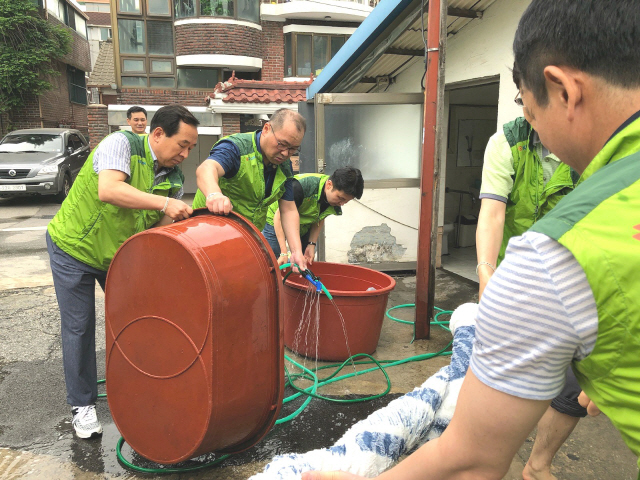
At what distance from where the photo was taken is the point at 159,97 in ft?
51.3

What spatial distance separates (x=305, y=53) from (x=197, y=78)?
13.1ft

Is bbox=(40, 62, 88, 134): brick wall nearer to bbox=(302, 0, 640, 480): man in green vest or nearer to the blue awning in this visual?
the blue awning

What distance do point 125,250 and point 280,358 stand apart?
911 mm

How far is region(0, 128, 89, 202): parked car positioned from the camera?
455 inches

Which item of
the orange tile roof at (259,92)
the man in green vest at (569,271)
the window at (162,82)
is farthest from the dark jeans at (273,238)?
the window at (162,82)

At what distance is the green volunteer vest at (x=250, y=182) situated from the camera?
3162mm

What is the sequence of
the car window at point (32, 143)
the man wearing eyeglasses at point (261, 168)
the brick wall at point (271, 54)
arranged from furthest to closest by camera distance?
the brick wall at point (271, 54), the car window at point (32, 143), the man wearing eyeglasses at point (261, 168)

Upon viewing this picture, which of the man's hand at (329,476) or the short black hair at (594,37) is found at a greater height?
the short black hair at (594,37)

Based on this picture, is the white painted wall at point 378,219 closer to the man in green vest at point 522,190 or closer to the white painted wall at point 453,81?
the white painted wall at point 453,81

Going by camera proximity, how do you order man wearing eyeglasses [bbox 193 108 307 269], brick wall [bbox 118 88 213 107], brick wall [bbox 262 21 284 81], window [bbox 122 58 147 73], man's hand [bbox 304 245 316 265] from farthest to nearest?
brick wall [bbox 262 21 284 81] < window [bbox 122 58 147 73] < brick wall [bbox 118 88 213 107] < man's hand [bbox 304 245 316 265] < man wearing eyeglasses [bbox 193 108 307 269]

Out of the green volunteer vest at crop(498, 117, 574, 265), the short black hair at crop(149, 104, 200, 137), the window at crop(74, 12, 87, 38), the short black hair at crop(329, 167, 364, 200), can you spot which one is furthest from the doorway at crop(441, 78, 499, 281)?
the window at crop(74, 12, 87, 38)

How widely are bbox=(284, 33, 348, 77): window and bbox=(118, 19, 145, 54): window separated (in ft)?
16.4

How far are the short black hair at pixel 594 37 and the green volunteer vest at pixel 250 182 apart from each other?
2575 millimetres

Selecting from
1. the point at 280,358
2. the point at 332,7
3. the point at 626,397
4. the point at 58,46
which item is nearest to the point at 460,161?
the point at 280,358
